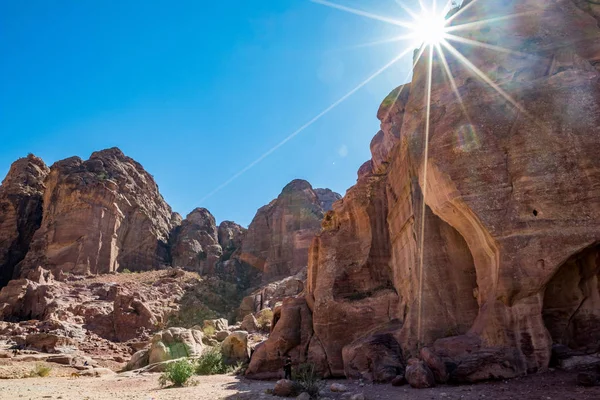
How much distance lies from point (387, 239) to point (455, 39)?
1014 cm

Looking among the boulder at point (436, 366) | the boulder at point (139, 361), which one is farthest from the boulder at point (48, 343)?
the boulder at point (436, 366)

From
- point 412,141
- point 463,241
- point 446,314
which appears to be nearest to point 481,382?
point 446,314

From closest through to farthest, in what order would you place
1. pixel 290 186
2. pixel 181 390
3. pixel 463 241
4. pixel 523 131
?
pixel 523 131 → pixel 181 390 → pixel 463 241 → pixel 290 186

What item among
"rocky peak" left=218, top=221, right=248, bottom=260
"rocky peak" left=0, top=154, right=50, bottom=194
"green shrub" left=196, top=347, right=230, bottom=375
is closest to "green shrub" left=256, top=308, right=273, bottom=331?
"green shrub" left=196, top=347, right=230, bottom=375

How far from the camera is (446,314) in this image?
1450 centimetres

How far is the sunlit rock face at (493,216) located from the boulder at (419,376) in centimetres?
72

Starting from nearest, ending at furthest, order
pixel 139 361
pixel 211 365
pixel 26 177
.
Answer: pixel 211 365 < pixel 139 361 < pixel 26 177

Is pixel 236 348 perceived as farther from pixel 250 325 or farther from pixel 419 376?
pixel 419 376

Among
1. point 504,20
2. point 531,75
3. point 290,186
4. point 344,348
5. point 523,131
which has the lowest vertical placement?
point 344,348

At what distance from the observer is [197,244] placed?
86125 millimetres

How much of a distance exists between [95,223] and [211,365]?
2129 inches

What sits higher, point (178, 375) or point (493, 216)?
point (493, 216)

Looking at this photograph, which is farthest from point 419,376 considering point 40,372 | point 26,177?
point 26,177

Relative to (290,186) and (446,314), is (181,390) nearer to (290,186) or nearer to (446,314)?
(446,314)
